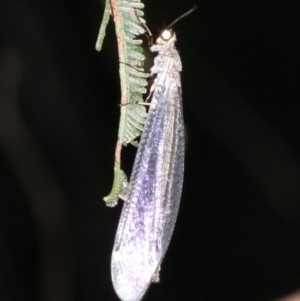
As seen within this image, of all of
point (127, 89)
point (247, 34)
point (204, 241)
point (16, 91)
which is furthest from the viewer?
point (204, 241)

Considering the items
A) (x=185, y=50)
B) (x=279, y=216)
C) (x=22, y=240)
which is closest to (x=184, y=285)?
(x=279, y=216)

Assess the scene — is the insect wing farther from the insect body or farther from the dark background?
the dark background

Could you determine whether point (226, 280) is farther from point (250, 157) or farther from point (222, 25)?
point (222, 25)

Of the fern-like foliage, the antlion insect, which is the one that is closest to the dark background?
the antlion insect

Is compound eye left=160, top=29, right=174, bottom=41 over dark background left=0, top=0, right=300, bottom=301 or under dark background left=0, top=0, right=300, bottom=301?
over

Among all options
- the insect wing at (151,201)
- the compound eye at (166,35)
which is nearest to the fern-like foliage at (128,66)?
the insect wing at (151,201)

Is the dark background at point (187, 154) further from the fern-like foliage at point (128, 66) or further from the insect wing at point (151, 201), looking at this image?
the fern-like foliage at point (128, 66)
